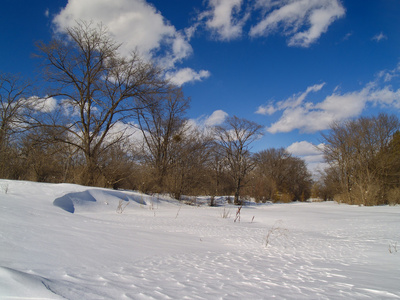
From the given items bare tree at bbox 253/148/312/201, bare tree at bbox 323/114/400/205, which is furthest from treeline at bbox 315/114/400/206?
bare tree at bbox 253/148/312/201

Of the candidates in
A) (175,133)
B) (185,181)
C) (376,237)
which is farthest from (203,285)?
(175,133)

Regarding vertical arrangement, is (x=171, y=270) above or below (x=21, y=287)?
below

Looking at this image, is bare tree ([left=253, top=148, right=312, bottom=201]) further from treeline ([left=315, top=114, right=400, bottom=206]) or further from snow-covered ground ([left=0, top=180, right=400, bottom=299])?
snow-covered ground ([left=0, top=180, right=400, bottom=299])

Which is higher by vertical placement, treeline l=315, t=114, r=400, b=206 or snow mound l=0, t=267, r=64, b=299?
treeline l=315, t=114, r=400, b=206

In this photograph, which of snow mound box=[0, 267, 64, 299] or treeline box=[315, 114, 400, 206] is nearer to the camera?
snow mound box=[0, 267, 64, 299]

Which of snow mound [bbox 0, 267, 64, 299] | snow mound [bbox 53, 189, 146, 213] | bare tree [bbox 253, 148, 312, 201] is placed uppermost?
bare tree [bbox 253, 148, 312, 201]

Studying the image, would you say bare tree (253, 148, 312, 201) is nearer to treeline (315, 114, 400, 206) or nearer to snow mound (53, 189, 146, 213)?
treeline (315, 114, 400, 206)

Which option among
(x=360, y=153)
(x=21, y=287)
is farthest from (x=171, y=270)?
(x=360, y=153)

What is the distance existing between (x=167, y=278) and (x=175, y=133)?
67.1 ft

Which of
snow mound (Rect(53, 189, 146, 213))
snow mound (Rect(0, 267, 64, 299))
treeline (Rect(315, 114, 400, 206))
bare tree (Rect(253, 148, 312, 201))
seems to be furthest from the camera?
bare tree (Rect(253, 148, 312, 201))

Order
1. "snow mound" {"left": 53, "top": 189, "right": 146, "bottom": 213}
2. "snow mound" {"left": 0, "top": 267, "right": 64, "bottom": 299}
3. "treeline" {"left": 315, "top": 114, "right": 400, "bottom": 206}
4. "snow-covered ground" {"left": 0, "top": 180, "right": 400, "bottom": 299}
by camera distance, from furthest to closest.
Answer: "treeline" {"left": 315, "top": 114, "right": 400, "bottom": 206}
"snow mound" {"left": 53, "top": 189, "right": 146, "bottom": 213}
"snow-covered ground" {"left": 0, "top": 180, "right": 400, "bottom": 299}
"snow mound" {"left": 0, "top": 267, "right": 64, "bottom": 299}

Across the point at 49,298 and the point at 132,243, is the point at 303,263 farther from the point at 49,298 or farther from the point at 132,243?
the point at 49,298

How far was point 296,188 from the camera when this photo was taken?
4028cm

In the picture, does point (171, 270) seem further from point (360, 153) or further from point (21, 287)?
point (360, 153)
